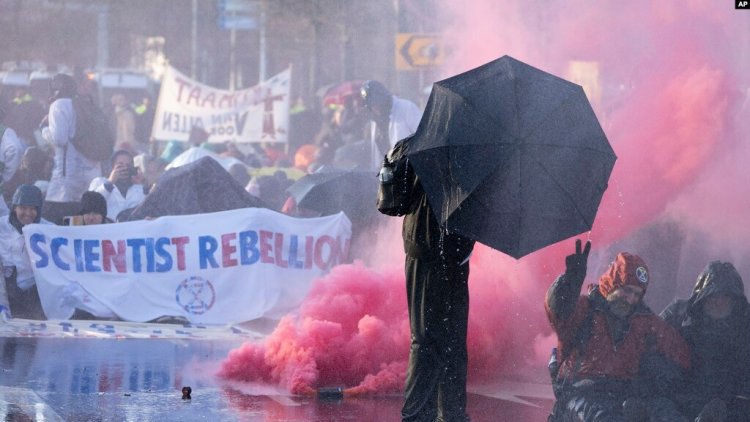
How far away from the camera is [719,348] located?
6.71 m

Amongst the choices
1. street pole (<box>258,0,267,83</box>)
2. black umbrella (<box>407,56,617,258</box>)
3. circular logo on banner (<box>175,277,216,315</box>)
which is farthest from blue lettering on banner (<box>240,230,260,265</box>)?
street pole (<box>258,0,267,83</box>)

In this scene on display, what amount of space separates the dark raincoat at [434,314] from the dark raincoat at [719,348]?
136 centimetres

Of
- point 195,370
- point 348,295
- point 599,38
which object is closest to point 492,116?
point 348,295

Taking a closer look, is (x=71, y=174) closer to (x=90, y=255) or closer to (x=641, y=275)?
(x=90, y=255)

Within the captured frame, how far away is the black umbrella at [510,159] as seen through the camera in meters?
5.68

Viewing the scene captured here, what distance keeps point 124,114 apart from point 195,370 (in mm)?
17073

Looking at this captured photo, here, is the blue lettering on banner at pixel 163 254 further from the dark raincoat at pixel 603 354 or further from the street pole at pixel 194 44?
the street pole at pixel 194 44

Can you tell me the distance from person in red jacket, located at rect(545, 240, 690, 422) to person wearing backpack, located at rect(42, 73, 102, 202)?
25.7 ft

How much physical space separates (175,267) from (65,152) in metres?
2.38

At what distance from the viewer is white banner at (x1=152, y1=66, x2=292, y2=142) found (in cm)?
2219

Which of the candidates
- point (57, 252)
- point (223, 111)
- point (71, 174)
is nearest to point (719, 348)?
point (57, 252)

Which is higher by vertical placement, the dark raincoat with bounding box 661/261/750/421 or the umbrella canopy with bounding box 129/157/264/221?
the umbrella canopy with bounding box 129/157/264/221

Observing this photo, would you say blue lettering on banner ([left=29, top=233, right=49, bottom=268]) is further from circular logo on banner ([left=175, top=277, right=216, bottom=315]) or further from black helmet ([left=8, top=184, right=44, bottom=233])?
circular logo on banner ([left=175, top=277, right=216, bottom=315])

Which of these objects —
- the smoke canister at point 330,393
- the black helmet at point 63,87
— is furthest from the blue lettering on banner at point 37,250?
the smoke canister at point 330,393
